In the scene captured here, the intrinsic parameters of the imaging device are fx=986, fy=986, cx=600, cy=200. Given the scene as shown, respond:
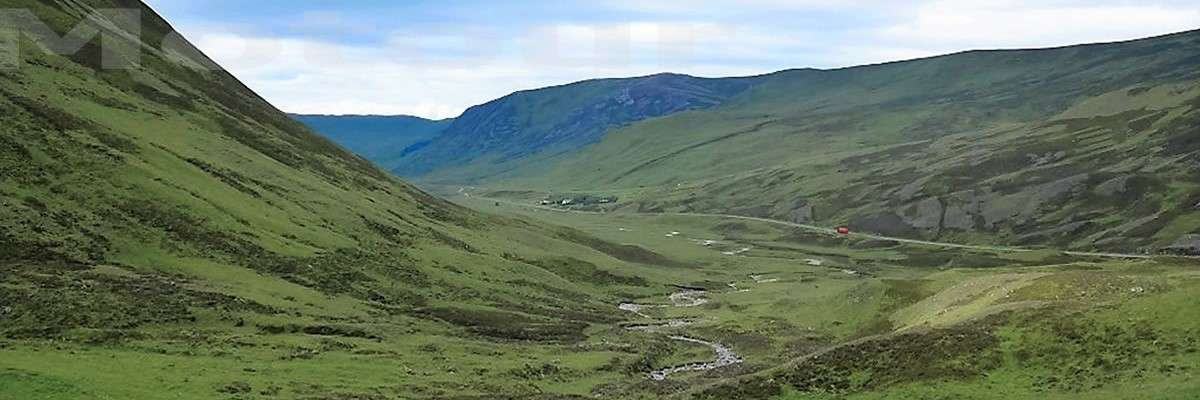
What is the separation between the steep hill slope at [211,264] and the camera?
254 ft

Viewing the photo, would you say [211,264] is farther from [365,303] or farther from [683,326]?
[683,326]

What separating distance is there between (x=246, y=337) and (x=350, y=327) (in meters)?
13.8

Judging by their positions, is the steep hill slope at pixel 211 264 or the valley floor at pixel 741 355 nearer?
the valley floor at pixel 741 355

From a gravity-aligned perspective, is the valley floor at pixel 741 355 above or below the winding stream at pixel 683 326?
above

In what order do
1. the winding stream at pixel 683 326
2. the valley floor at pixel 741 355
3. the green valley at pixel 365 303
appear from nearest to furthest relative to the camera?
the valley floor at pixel 741 355 → the green valley at pixel 365 303 → the winding stream at pixel 683 326

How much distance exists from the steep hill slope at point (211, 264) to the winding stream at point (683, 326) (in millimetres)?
5610

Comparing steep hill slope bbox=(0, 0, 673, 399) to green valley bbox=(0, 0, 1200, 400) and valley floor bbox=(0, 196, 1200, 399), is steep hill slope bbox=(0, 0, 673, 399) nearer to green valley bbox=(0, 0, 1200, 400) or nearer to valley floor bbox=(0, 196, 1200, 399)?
green valley bbox=(0, 0, 1200, 400)

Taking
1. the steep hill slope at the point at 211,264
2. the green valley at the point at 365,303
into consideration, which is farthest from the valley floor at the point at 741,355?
the steep hill slope at the point at 211,264

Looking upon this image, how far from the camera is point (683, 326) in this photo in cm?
13200

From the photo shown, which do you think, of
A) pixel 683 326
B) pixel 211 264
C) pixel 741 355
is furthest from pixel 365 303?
pixel 741 355

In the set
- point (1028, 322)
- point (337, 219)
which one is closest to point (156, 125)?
point (337, 219)

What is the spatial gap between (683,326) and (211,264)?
5958cm

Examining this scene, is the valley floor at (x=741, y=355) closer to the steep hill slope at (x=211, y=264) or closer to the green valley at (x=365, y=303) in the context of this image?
the green valley at (x=365, y=303)

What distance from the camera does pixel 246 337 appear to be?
89.3 m
